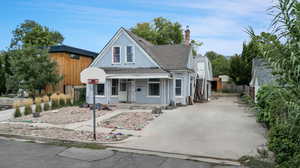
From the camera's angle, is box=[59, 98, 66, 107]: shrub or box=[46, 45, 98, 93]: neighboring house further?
box=[46, 45, 98, 93]: neighboring house

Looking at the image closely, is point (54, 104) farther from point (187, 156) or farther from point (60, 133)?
point (187, 156)

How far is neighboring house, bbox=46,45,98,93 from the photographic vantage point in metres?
19.3

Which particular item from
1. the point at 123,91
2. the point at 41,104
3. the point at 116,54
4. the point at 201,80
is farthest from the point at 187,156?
the point at 201,80

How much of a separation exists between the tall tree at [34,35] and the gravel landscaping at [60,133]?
28548mm

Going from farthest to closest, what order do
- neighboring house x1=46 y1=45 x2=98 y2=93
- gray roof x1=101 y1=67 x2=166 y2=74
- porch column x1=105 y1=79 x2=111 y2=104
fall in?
neighboring house x1=46 y1=45 x2=98 y2=93
porch column x1=105 y1=79 x2=111 y2=104
gray roof x1=101 y1=67 x2=166 y2=74

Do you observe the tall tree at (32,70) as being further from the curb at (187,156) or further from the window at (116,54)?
the curb at (187,156)

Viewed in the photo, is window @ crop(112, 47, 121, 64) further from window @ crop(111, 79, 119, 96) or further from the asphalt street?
the asphalt street

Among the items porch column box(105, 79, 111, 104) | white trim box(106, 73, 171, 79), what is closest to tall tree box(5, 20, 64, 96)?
porch column box(105, 79, 111, 104)

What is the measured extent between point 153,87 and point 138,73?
1832mm

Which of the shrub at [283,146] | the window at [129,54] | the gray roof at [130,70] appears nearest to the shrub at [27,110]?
the gray roof at [130,70]

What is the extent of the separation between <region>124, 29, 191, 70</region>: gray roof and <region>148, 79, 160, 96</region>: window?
1359 mm

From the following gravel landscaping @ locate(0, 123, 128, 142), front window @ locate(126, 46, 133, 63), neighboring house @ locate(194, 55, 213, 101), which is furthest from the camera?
neighboring house @ locate(194, 55, 213, 101)

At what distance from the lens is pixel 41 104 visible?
1467cm

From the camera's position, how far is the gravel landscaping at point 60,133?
691 cm
